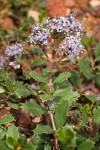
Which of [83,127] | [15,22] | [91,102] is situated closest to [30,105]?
[83,127]

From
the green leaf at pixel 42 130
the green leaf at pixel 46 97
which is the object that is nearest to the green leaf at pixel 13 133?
the green leaf at pixel 42 130

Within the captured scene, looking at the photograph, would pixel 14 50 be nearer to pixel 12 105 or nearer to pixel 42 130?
pixel 12 105

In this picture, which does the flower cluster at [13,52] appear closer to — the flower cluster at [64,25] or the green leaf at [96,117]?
the flower cluster at [64,25]

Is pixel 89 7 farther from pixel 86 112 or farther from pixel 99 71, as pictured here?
pixel 86 112

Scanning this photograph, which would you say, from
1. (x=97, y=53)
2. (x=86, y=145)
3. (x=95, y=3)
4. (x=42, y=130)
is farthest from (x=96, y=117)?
(x=95, y=3)

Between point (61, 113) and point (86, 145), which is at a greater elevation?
point (61, 113)

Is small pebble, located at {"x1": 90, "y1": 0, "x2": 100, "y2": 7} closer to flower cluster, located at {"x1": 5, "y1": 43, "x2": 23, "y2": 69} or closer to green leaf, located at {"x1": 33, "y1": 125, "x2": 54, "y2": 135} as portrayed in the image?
flower cluster, located at {"x1": 5, "y1": 43, "x2": 23, "y2": 69}
